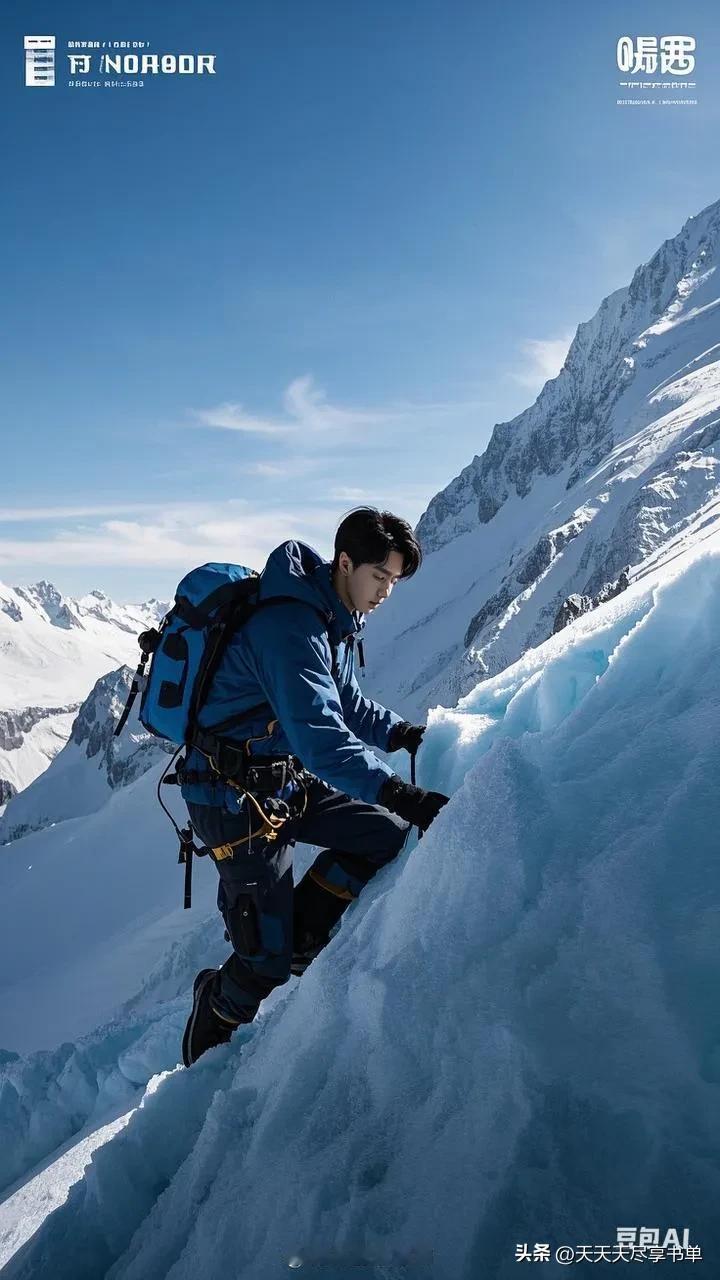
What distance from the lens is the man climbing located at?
12.4 feet

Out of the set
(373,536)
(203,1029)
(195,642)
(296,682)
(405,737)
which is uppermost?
(373,536)

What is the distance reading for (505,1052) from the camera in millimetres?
2432

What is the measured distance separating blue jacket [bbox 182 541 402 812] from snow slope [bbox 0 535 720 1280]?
713 millimetres

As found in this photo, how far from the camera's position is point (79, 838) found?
4638 centimetres

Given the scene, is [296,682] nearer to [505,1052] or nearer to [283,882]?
[283,882]

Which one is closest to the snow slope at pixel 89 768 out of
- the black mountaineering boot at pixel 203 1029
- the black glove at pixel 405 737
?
the black mountaineering boot at pixel 203 1029

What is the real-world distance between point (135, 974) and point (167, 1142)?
1486cm

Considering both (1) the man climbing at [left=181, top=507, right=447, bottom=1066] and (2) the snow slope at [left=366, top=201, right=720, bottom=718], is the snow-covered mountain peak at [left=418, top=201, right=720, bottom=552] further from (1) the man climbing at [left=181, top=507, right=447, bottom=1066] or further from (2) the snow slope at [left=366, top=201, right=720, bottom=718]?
(1) the man climbing at [left=181, top=507, right=447, bottom=1066]

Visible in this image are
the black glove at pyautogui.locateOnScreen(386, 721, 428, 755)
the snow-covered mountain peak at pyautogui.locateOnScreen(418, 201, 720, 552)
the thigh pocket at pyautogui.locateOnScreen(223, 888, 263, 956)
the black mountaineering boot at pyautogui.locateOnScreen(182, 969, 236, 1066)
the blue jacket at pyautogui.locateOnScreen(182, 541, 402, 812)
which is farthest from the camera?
the snow-covered mountain peak at pyautogui.locateOnScreen(418, 201, 720, 552)

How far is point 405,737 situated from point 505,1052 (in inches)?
105

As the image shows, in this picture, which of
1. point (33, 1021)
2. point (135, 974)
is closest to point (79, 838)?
point (33, 1021)

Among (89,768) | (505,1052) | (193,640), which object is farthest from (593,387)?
(505,1052)

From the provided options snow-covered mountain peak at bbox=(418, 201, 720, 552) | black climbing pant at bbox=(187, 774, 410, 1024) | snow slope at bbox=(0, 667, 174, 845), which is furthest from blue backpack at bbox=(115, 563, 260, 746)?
snow slope at bbox=(0, 667, 174, 845)

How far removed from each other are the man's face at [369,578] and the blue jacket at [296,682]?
99mm
